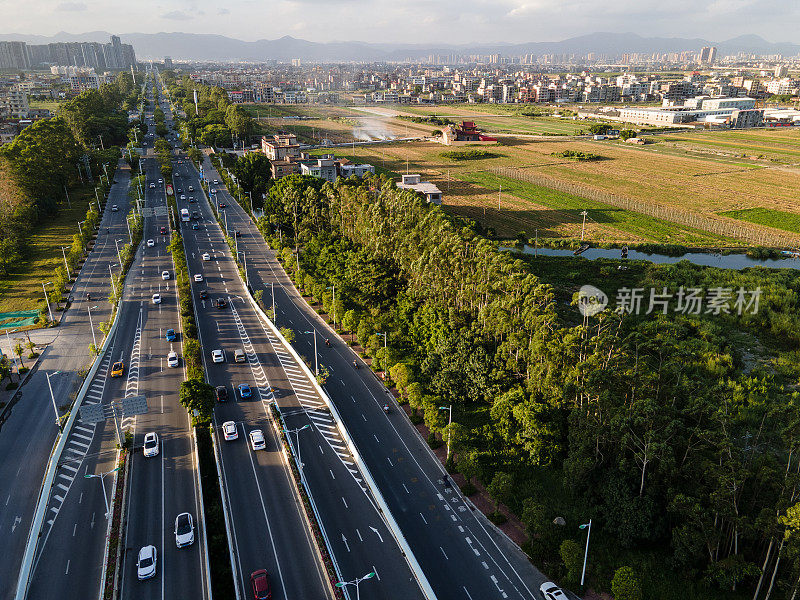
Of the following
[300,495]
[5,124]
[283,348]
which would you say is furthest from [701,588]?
[5,124]

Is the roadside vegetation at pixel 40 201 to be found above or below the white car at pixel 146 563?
above

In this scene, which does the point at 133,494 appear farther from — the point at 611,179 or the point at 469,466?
the point at 611,179

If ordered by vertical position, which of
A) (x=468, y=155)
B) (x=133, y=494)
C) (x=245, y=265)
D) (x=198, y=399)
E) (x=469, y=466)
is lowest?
(x=133, y=494)

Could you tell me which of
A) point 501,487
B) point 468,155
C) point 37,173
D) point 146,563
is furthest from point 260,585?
point 468,155

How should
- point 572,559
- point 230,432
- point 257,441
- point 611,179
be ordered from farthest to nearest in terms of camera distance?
1. point 611,179
2. point 230,432
3. point 257,441
4. point 572,559

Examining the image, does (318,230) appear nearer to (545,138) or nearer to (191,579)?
(191,579)

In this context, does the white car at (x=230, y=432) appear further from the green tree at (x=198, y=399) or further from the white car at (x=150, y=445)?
the white car at (x=150, y=445)

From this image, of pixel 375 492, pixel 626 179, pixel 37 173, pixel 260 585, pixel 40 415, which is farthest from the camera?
pixel 626 179

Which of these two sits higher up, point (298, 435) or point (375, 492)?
point (375, 492)

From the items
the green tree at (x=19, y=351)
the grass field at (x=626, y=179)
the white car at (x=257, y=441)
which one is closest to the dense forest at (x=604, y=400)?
the white car at (x=257, y=441)
